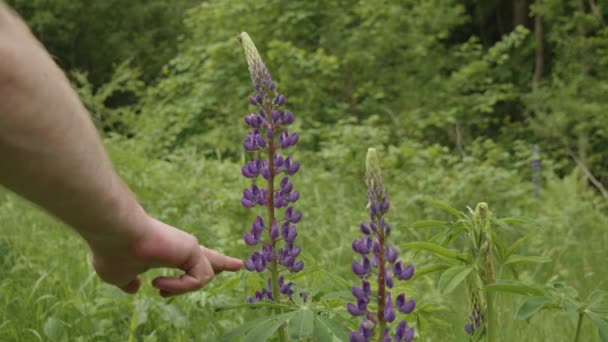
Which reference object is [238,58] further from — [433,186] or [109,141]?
[433,186]

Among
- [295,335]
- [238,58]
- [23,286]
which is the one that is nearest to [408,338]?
[295,335]

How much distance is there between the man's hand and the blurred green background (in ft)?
1.10

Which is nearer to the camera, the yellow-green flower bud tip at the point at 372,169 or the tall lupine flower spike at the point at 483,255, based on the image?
the yellow-green flower bud tip at the point at 372,169

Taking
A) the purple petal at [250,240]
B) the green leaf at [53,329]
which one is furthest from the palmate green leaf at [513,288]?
the green leaf at [53,329]

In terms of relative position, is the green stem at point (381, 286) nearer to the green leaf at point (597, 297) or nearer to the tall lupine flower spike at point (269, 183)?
the tall lupine flower spike at point (269, 183)

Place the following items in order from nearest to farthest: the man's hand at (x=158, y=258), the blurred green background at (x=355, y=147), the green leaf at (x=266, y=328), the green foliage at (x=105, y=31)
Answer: the man's hand at (x=158, y=258), the green leaf at (x=266, y=328), the blurred green background at (x=355, y=147), the green foliage at (x=105, y=31)

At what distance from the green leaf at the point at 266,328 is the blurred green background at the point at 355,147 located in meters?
0.28

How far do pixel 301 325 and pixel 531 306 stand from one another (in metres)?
0.41

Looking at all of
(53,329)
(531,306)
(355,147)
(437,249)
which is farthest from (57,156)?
(355,147)

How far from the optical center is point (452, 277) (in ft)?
4.09

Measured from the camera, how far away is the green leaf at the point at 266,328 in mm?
1202

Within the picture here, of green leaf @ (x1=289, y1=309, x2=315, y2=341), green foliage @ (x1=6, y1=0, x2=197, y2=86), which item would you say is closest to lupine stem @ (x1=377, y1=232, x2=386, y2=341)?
green leaf @ (x1=289, y1=309, x2=315, y2=341)

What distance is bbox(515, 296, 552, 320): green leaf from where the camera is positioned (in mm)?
1194

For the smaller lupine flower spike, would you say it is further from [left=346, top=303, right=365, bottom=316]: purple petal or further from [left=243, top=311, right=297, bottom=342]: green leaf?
[left=243, top=311, right=297, bottom=342]: green leaf
